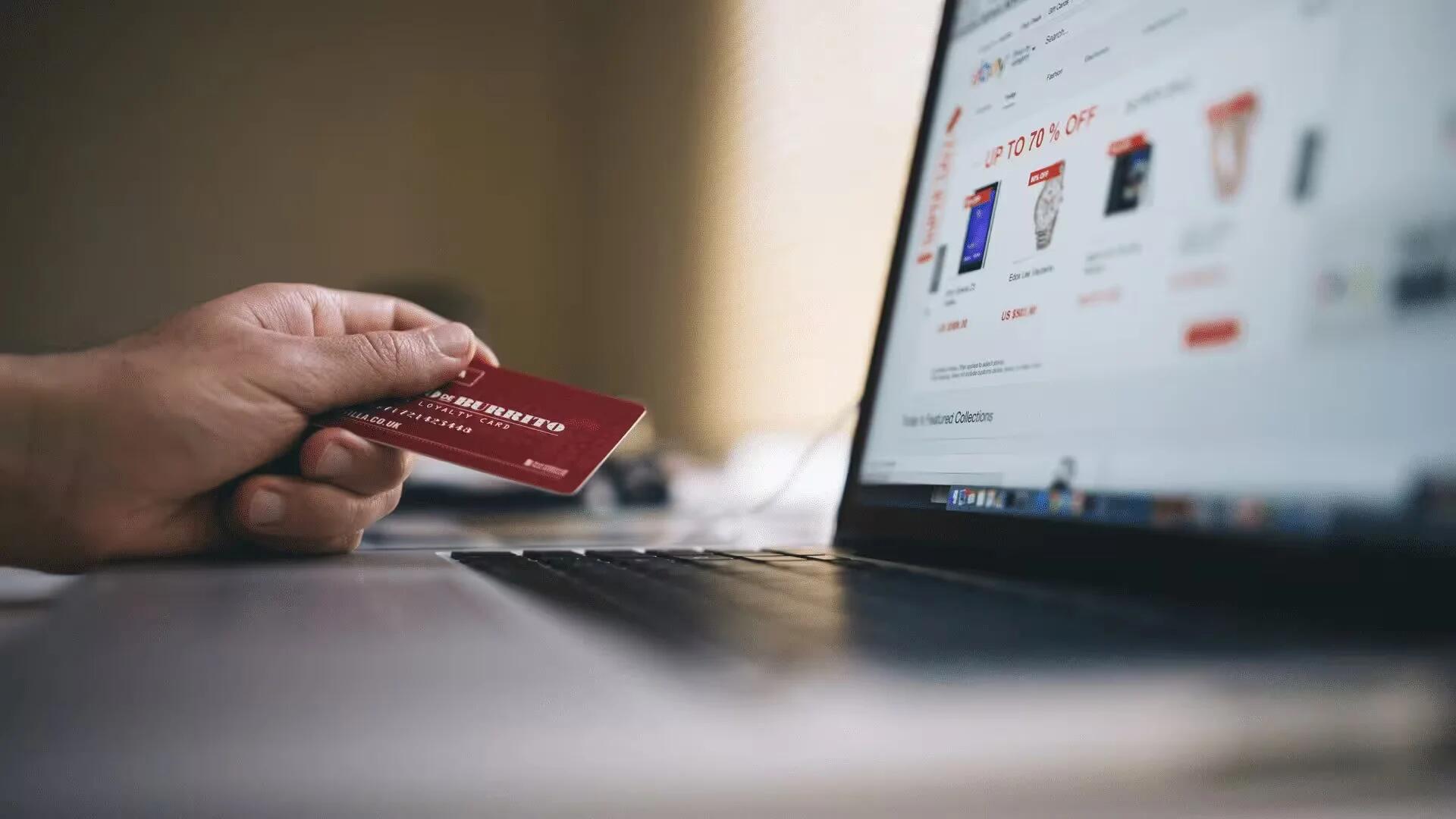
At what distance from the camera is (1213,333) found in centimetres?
42

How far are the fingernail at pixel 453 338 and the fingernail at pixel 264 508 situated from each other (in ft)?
0.46

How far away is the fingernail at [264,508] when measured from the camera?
638 millimetres

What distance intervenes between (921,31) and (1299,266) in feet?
4.00

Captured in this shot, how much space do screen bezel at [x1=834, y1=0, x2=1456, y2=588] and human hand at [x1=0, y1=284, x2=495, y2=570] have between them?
30cm

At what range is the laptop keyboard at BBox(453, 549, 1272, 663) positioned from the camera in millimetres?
279

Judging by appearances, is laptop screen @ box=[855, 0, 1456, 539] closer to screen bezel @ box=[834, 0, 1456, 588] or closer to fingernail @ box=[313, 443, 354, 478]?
screen bezel @ box=[834, 0, 1456, 588]

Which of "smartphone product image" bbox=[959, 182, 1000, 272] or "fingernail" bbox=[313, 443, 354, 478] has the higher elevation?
"smartphone product image" bbox=[959, 182, 1000, 272]

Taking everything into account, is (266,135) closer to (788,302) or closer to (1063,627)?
(788,302)

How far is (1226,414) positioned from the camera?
40cm

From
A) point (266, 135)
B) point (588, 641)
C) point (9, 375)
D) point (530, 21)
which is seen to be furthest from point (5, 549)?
point (530, 21)

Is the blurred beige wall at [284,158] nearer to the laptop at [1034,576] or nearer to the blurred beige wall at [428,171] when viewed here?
the blurred beige wall at [428,171]

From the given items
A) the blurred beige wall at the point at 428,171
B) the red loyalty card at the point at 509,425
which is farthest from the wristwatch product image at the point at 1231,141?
the blurred beige wall at the point at 428,171

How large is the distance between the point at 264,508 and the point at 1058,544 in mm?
479

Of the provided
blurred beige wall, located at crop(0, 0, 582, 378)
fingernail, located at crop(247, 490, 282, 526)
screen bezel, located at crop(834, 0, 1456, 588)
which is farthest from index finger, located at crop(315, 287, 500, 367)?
blurred beige wall, located at crop(0, 0, 582, 378)
